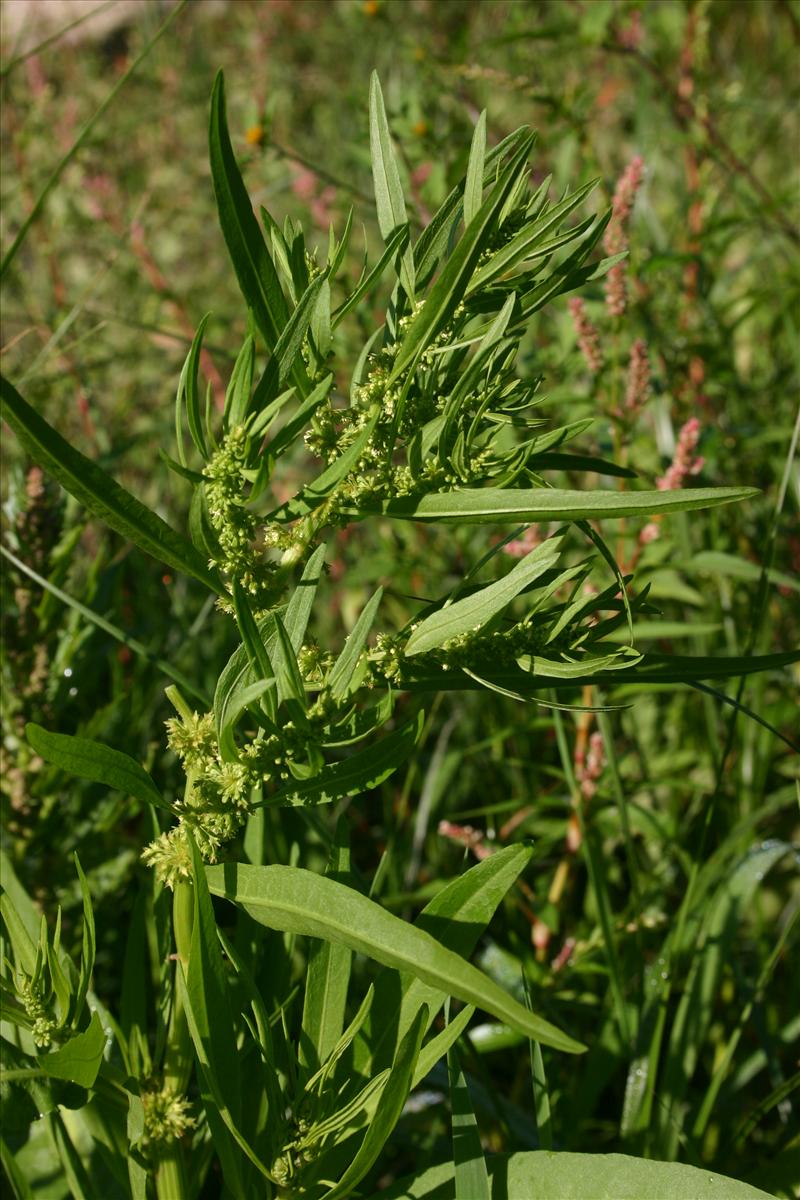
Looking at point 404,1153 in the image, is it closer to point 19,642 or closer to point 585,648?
point 19,642

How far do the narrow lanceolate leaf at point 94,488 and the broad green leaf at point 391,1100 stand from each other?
330 mm

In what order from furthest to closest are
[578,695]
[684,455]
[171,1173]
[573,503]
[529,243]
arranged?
[578,695]
[684,455]
[171,1173]
[529,243]
[573,503]

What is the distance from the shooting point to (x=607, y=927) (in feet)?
3.76

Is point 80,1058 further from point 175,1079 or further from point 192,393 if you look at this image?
point 192,393

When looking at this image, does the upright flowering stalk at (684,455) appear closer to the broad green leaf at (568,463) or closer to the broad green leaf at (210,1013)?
the broad green leaf at (568,463)

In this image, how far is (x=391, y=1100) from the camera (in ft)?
2.42

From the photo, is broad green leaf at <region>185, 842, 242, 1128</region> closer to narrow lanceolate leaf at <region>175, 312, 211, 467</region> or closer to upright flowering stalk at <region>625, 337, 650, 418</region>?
narrow lanceolate leaf at <region>175, 312, 211, 467</region>

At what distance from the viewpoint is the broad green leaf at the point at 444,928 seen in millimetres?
802

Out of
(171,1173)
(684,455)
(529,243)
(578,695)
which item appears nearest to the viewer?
(529,243)

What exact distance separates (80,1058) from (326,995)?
202mm

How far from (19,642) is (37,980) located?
2.19 ft

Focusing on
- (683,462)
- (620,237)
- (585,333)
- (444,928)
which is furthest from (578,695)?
(444,928)

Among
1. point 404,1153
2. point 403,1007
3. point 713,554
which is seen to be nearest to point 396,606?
point 713,554

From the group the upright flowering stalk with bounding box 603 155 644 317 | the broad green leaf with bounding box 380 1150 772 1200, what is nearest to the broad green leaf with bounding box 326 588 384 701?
the broad green leaf with bounding box 380 1150 772 1200
